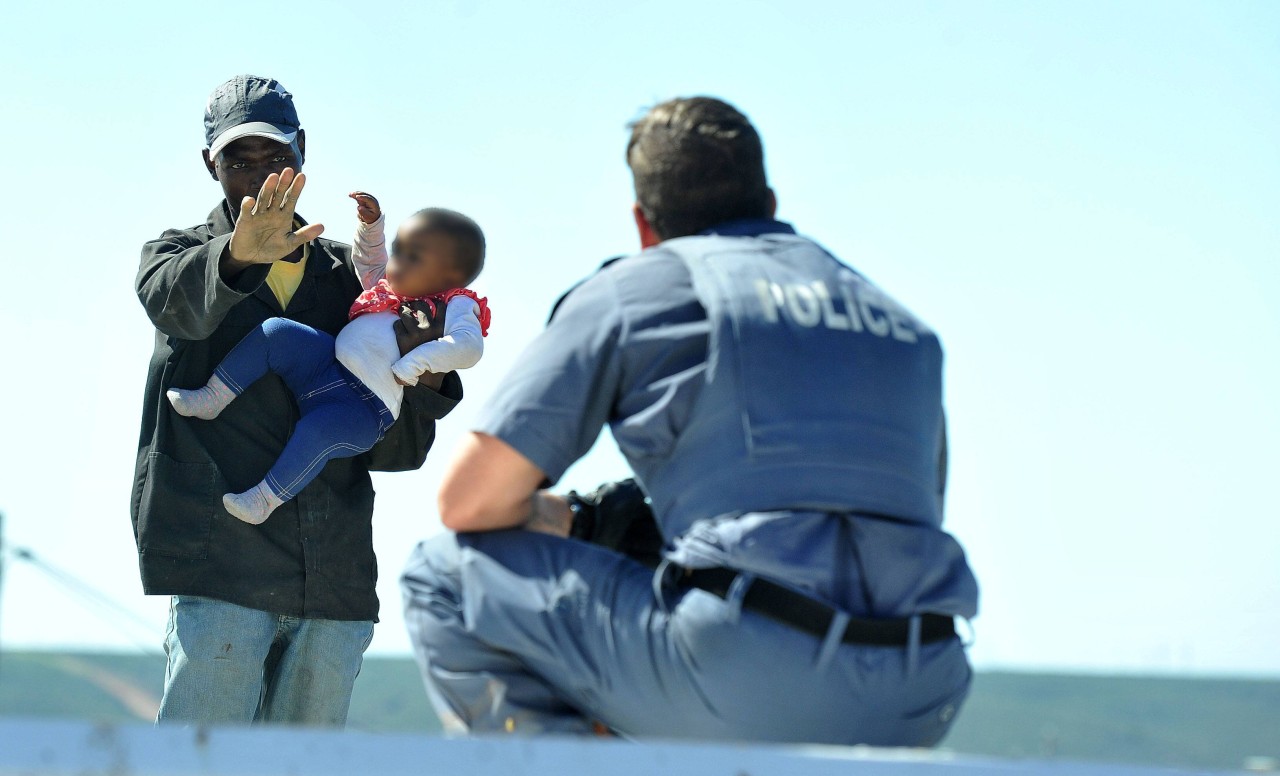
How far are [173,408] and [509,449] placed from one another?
151 cm

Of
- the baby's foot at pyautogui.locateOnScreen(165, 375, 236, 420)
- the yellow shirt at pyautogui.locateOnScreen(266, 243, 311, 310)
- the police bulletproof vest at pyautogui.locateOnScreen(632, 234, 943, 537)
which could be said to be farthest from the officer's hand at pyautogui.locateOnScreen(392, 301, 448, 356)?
the police bulletproof vest at pyautogui.locateOnScreen(632, 234, 943, 537)

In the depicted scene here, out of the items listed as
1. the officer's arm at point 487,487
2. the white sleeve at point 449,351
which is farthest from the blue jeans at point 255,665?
the officer's arm at point 487,487

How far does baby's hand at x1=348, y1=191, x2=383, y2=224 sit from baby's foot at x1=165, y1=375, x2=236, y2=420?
23.4 inches

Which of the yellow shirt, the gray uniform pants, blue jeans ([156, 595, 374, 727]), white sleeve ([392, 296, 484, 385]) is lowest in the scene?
blue jeans ([156, 595, 374, 727])

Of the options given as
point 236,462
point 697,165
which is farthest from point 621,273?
point 236,462

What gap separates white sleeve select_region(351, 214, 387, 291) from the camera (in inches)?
156

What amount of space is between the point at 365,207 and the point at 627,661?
76.7 inches

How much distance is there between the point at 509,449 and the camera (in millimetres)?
2457

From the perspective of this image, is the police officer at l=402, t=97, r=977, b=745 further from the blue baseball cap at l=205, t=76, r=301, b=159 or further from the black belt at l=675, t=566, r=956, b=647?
the blue baseball cap at l=205, t=76, r=301, b=159

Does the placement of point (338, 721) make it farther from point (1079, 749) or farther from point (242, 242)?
point (1079, 749)

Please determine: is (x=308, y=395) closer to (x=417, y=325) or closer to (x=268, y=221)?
(x=417, y=325)

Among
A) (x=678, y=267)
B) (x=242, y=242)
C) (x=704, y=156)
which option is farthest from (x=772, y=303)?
(x=242, y=242)

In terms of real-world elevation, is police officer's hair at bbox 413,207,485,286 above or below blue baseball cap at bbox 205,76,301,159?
below

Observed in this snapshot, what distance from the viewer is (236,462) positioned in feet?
12.1
